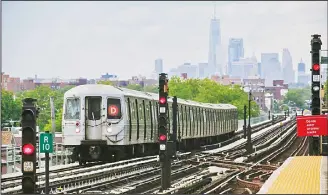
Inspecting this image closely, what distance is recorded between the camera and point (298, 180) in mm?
16328

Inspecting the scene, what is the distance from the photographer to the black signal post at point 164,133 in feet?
64.4

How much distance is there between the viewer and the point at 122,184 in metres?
22.9

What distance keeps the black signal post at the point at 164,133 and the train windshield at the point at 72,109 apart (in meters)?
9.39

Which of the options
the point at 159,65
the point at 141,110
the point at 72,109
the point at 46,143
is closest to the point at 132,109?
the point at 141,110

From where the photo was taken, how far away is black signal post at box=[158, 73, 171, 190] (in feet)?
64.4

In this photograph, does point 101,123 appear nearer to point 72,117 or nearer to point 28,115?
point 72,117

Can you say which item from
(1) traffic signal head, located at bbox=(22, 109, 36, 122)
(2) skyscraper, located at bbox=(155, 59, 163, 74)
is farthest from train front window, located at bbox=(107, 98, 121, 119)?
(2) skyscraper, located at bbox=(155, 59, 163, 74)

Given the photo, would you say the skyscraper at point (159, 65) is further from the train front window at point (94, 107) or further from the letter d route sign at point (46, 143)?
the letter d route sign at point (46, 143)

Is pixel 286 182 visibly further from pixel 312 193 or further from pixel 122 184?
pixel 122 184

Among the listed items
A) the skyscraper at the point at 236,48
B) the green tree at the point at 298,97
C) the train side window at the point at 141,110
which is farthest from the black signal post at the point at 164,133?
the skyscraper at the point at 236,48

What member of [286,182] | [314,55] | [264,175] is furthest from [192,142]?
[286,182]

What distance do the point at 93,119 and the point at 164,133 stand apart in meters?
9.62

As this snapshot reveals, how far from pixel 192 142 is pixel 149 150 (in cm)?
1281

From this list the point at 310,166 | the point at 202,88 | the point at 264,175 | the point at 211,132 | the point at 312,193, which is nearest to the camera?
the point at 312,193
